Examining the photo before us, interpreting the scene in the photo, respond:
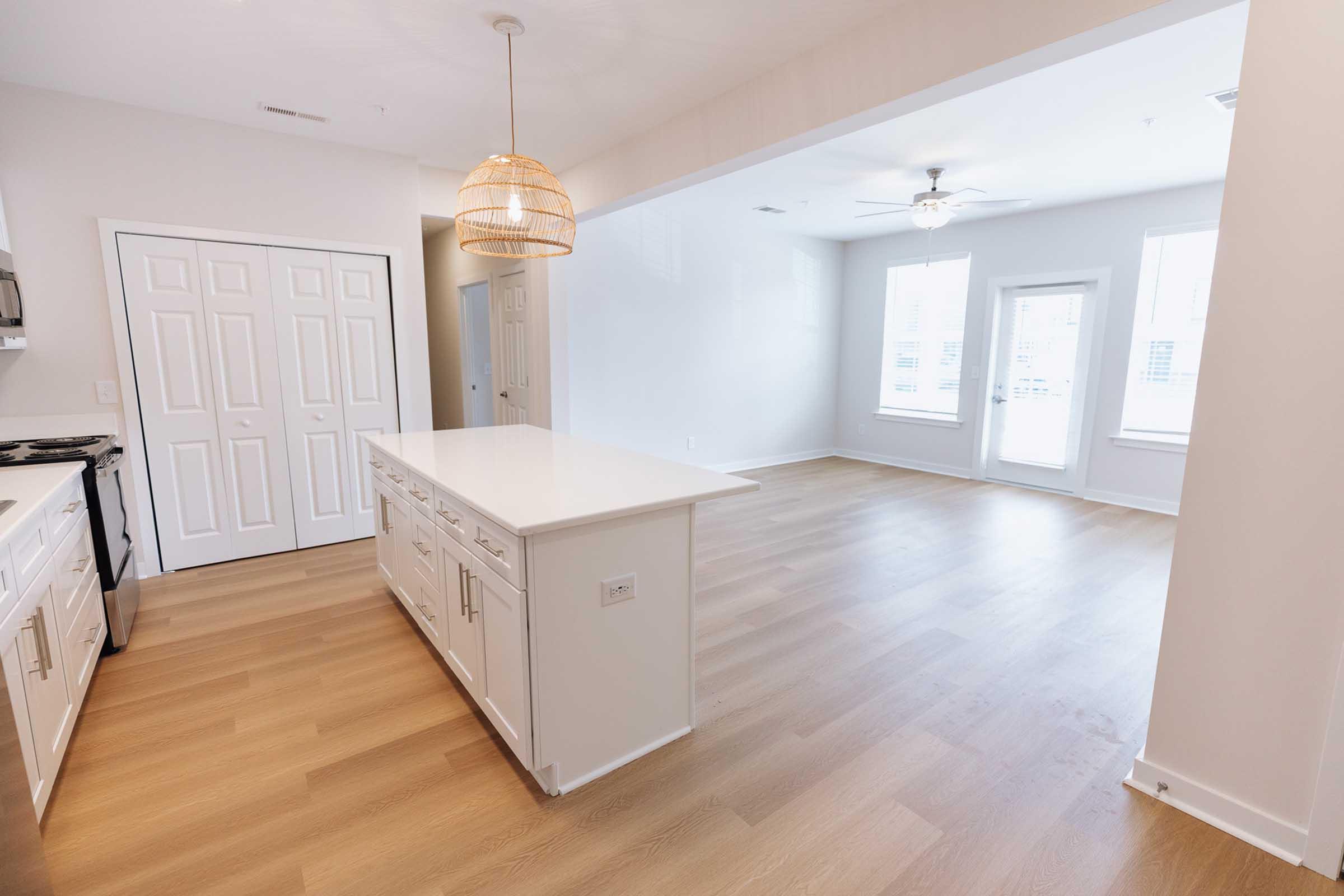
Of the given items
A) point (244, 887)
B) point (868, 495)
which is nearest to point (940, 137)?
point (868, 495)

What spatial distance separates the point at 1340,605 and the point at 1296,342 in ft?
2.24

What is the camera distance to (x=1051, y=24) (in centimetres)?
195

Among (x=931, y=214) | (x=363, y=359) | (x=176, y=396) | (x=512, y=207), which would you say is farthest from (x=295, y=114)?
(x=931, y=214)

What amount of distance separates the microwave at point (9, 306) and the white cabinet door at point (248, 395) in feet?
2.58

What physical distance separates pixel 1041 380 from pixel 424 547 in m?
6.00

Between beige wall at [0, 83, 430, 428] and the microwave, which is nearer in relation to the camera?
the microwave

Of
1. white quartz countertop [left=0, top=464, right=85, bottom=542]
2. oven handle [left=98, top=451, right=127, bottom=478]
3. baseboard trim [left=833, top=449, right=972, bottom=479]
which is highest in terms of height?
white quartz countertop [left=0, top=464, right=85, bottom=542]

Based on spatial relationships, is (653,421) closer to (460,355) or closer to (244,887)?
(460,355)

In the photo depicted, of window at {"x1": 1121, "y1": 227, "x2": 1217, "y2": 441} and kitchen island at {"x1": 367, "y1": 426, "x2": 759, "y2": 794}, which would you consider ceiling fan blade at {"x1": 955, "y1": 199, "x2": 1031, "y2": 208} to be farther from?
kitchen island at {"x1": 367, "y1": 426, "x2": 759, "y2": 794}

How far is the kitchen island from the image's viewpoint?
5.72 ft

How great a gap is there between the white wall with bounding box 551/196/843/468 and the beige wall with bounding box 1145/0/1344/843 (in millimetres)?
4231

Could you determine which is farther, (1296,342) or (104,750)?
(104,750)

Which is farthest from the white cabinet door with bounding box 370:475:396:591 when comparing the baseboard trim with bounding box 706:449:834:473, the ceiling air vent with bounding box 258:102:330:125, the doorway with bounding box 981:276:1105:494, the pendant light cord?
the doorway with bounding box 981:276:1105:494

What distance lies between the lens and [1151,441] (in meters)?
5.18
